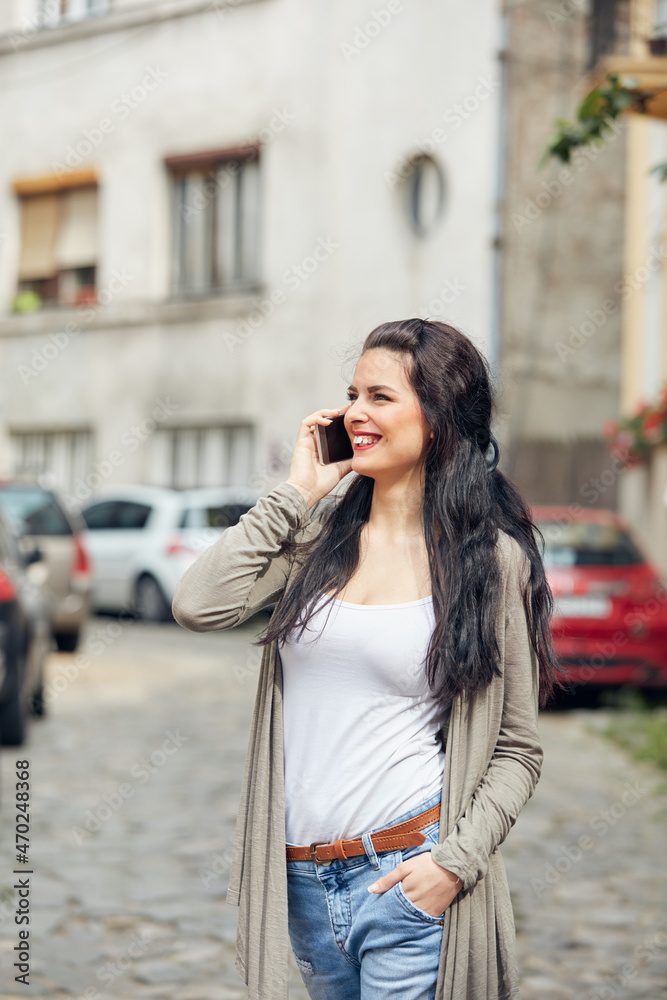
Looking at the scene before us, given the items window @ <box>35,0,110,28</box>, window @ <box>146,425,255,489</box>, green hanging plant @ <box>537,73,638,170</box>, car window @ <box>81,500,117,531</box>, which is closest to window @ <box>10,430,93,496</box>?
window @ <box>146,425,255,489</box>

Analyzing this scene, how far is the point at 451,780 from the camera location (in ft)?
7.34

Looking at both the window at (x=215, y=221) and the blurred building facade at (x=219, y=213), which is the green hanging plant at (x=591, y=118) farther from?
the window at (x=215, y=221)

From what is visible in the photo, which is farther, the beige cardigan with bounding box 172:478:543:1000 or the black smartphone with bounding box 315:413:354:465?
the black smartphone with bounding box 315:413:354:465

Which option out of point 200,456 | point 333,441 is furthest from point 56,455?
point 333,441

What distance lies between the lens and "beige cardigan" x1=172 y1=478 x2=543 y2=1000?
7.25ft

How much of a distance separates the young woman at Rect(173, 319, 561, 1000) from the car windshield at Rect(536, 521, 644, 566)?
7466mm

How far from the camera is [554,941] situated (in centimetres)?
461

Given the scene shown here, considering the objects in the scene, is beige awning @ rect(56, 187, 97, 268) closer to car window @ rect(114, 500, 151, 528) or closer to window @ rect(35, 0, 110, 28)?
window @ rect(35, 0, 110, 28)

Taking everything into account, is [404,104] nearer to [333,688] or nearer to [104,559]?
[104,559]

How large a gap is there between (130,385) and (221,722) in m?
11.7

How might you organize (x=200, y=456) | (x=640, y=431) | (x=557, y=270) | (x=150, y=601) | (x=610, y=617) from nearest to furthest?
(x=610, y=617) → (x=640, y=431) → (x=150, y=601) → (x=557, y=270) → (x=200, y=456)

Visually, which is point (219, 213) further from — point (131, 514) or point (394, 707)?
point (394, 707)

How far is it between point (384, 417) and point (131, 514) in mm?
14042

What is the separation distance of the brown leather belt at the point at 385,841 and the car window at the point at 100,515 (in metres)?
14.2
